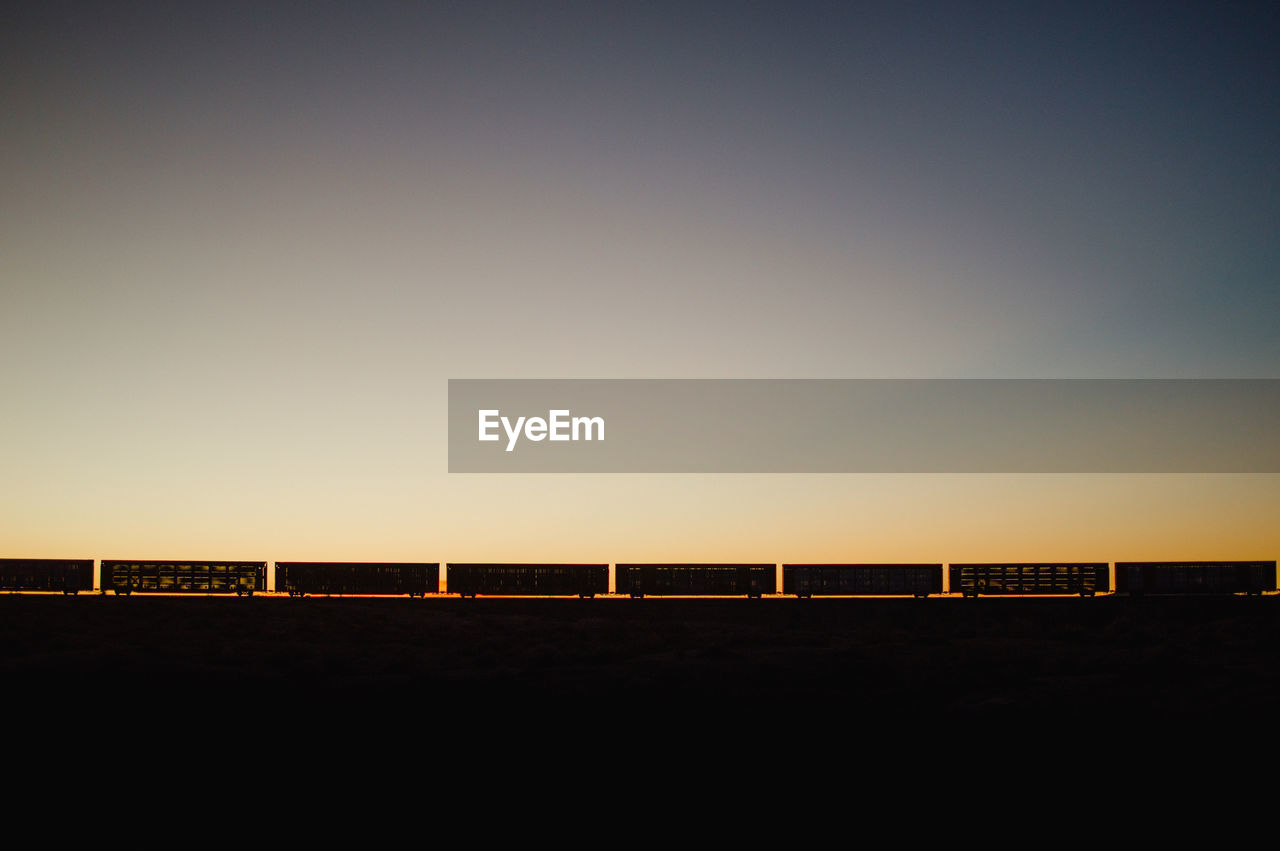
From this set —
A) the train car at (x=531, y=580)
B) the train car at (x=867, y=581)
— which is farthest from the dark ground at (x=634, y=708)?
the train car at (x=531, y=580)

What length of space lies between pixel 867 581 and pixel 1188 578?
2217cm

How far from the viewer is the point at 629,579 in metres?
55.6

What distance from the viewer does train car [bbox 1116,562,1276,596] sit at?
194 feet

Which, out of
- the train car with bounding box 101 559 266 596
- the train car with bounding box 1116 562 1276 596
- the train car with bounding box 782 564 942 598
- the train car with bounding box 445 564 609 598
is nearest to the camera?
the train car with bounding box 782 564 942 598

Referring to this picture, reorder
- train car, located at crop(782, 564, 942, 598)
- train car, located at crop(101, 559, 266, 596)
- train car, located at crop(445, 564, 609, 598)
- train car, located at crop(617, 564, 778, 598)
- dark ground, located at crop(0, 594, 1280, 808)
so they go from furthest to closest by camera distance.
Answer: train car, located at crop(101, 559, 266, 596) → train car, located at crop(445, 564, 609, 598) → train car, located at crop(617, 564, 778, 598) → train car, located at crop(782, 564, 942, 598) → dark ground, located at crop(0, 594, 1280, 808)

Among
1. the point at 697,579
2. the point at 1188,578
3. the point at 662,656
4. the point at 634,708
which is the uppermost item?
the point at 697,579

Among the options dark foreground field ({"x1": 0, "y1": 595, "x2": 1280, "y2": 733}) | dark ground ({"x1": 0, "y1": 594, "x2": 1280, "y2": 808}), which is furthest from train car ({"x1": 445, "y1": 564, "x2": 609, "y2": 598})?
dark ground ({"x1": 0, "y1": 594, "x2": 1280, "y2": 808})

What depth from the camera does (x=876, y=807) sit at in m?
14.3

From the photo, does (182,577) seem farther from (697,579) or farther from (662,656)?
(662,656)

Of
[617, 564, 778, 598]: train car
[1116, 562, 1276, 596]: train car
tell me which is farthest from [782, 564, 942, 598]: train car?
[1116, 562, 1276, 596]: train car

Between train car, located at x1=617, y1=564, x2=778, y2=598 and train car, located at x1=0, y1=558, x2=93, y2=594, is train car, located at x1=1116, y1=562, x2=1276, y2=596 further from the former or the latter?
train car, located at x1=0, y1=558, x2=93, y2=594

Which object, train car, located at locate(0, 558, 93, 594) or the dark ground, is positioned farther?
train car, located at locate(0, 558, 93, 594)

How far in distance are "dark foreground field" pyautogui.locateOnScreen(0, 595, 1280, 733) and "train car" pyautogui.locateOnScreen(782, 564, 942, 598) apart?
735 cm

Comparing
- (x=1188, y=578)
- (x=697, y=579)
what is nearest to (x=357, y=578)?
(x=697, y=579)
